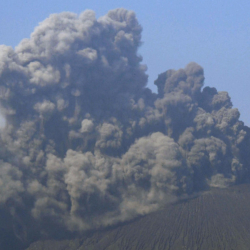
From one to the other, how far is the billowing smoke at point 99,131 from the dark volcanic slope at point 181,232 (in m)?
2.48

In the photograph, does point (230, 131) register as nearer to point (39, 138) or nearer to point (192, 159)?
point (192, 159)

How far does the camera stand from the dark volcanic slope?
108ft

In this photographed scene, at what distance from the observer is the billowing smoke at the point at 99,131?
40219mm

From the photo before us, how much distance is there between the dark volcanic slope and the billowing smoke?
8.13 ft

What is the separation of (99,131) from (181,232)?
19159 millimetres

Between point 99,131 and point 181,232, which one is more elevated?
point 99,131

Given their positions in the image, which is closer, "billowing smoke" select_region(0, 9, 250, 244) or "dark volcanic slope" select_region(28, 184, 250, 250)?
"dark volcanic slope" select_region(28, 184, 250, 250)

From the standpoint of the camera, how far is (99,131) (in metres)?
48.8

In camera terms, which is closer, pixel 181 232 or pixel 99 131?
pixel 181 232

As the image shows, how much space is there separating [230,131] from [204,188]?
13099mm

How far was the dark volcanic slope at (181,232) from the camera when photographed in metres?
33.0

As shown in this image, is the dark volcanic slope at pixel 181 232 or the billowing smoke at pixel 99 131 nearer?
the dark volcanic slope at pixel 181 232

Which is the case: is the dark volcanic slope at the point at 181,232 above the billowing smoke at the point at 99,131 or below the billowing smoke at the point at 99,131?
below

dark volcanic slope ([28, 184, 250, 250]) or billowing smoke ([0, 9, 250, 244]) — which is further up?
billowing smoke ([0, 9, 250, 244])
